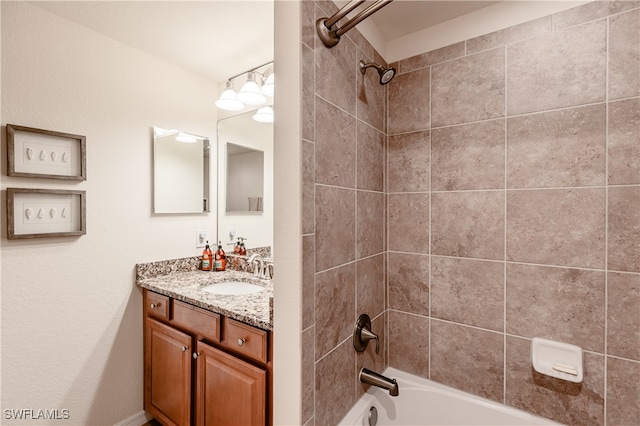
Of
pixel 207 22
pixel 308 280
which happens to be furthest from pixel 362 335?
pixel 207 22

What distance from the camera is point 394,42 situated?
1640mm

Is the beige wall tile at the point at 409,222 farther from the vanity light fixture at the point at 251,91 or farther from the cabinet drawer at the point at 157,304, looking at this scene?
the cabinet drawer at the point at 157,304

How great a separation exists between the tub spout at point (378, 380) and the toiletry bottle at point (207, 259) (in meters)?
1.43

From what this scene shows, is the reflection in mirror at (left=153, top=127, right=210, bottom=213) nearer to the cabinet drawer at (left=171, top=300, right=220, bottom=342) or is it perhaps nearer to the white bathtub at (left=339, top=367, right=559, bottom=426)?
the cabinet drawer at (left=171, top=300, right=220, bottom=342)

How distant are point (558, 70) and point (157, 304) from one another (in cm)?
245

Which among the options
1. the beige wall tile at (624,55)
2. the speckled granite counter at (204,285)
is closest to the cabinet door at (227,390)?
the speckled granite counter at (204,285)

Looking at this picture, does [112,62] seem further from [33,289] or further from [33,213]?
[33,289]

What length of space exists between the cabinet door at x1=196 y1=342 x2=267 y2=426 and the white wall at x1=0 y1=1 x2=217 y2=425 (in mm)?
748

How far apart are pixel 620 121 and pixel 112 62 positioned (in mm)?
2666

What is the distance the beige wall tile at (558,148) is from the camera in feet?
3.78

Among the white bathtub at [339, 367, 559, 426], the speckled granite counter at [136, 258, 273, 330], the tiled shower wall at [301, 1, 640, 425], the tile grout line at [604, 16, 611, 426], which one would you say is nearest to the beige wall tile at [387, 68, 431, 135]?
the tiled shower wall at [301, 1, 640, 425]

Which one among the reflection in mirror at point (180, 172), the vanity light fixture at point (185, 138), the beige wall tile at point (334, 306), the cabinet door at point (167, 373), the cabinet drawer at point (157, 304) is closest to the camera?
the beige wall tile at point (334, 306)

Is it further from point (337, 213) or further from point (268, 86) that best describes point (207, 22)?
point (337, 213)

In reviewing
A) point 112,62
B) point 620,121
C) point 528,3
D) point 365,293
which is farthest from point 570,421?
point 112,62
